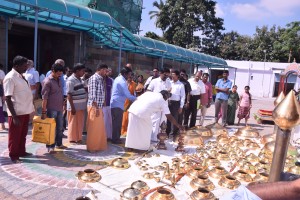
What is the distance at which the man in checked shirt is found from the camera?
477cm

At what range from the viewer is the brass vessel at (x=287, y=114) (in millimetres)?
1384

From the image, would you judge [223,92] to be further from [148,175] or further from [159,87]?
[148,175]

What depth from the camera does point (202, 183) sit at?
237 centimetres

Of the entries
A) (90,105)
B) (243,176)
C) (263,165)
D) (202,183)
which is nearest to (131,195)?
(202,183)

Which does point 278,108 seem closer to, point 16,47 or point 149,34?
point 16,47

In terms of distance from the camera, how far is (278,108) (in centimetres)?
146

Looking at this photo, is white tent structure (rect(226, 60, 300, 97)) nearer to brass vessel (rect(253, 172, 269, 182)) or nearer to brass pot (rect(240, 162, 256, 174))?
brass pot (rect(240, 162, 256, 174))

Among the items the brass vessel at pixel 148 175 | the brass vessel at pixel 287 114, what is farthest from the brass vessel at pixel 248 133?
the brass vessel at pixel 287 114

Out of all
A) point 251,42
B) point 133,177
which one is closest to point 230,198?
point 133,177

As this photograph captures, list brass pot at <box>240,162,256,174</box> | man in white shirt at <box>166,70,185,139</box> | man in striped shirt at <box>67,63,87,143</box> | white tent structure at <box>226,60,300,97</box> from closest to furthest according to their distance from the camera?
brass pot at <box>240,162,256,174</box> < man in striped shirt at <box>67,63,87,143</box> < man in white shirt at <box>166,70,185,139</box> < white tent structure at <box>226,60,300,97</box>

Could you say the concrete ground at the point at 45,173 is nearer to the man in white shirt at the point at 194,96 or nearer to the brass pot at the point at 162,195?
the brass pot at the point at 162,195

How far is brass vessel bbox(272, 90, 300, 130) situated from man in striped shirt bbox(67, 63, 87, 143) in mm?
4030

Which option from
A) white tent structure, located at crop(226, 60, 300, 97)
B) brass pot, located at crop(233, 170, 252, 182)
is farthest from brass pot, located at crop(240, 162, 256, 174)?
white tent structure, located at crop(226, 60, 300, 97)

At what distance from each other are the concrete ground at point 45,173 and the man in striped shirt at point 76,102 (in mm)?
356
